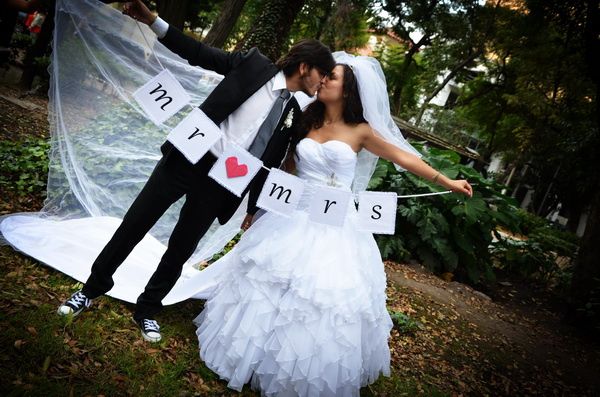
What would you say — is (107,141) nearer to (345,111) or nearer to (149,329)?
(149,329)

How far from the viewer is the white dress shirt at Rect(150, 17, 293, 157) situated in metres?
2.74

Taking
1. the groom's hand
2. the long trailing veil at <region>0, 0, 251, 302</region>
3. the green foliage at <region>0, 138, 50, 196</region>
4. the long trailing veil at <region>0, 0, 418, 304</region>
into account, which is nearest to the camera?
the groom's hand

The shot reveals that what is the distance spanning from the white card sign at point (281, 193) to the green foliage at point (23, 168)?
10.1ft

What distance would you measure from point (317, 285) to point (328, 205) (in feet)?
1.93

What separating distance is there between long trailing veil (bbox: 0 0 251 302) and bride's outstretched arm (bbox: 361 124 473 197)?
127 centimetres

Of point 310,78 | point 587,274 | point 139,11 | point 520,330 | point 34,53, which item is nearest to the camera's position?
point 139,11

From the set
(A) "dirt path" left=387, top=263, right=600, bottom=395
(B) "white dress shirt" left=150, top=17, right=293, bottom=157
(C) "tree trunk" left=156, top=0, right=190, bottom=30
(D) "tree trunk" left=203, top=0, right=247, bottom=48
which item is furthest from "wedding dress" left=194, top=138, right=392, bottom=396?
(C) "tree trunk" left=156, top=0, right=190, bottom=30

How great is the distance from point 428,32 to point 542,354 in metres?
17.5

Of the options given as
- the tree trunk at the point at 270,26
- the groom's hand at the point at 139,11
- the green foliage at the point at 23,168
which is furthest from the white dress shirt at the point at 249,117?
the tree trunk at the point at 270,26

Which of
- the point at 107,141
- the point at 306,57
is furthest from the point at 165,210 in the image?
the point at 107,141

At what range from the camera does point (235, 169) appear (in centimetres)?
267

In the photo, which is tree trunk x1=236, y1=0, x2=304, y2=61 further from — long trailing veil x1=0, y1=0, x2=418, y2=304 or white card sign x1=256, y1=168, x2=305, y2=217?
white card sign x1=256, y1=168, x2=305, y2=217

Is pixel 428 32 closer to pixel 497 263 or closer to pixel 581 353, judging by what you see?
pixel 497 263

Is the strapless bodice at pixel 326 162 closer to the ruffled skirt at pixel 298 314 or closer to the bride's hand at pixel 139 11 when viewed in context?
the ruffled skirt at pixel 298 314
